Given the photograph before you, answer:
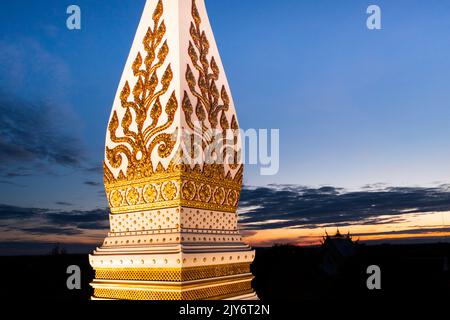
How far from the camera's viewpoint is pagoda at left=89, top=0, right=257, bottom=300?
12.7 feet

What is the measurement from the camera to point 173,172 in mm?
3947

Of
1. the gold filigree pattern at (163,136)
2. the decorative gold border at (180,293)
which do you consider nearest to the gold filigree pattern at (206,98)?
the gold filigree pattern at (163,136)

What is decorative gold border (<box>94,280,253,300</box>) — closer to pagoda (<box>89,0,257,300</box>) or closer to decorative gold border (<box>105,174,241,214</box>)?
pagoda (<box>89,0,257,300</box>)

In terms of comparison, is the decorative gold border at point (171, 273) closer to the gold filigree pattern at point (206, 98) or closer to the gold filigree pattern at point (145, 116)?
the gold filigree pattern at point (145, 116)

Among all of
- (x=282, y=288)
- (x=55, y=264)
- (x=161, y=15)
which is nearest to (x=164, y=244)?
(x=161, y=15)

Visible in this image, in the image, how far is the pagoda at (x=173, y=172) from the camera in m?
3.88

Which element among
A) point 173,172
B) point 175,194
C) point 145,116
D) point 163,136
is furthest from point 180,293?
point 145,116

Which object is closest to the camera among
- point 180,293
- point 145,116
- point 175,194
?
point 180,293

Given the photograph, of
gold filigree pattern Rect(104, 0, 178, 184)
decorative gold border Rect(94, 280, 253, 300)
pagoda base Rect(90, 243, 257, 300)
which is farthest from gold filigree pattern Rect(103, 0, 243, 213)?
decorative gold border Rect(94, 280, 253, 300)

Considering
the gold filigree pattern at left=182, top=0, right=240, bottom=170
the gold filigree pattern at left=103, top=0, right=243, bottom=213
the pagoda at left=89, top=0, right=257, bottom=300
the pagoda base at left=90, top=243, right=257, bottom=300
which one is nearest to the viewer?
the pagoda base at left=90, top=243, right=257, bottom=300

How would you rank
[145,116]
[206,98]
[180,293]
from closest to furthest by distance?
[180,293], [145,116], [206,98]

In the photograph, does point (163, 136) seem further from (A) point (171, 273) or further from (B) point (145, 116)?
(A) point (171, 273)
